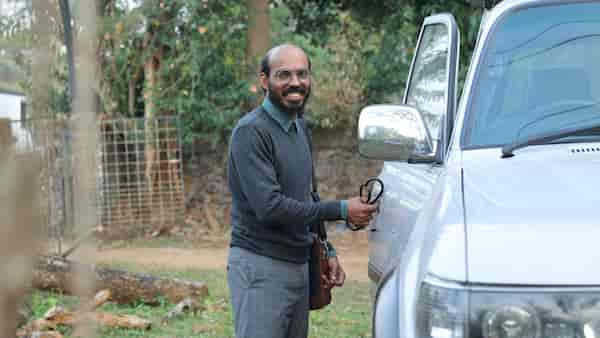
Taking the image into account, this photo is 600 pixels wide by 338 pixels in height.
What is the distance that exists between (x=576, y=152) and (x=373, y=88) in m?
10.7

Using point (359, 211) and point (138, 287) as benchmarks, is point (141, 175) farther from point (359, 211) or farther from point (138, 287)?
point (359, 211)

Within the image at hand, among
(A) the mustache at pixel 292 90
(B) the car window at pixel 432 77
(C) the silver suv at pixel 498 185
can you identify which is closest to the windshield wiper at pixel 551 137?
(C) the silver suv at pixel 498 185

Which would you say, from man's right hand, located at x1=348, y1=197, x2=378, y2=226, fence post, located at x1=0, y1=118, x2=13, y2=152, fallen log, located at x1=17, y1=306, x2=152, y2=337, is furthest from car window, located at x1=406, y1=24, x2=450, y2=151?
fallen log, located at x1=17, y1=306, x2=152, y2=337

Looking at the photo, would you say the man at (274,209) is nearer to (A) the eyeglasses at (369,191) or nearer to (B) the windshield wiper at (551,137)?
(A) the eyeglasses at (369,191)

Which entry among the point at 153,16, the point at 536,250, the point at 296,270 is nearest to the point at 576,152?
the point at 536,250

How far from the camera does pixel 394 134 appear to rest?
307cm

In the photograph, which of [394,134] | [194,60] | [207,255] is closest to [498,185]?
[394,134]

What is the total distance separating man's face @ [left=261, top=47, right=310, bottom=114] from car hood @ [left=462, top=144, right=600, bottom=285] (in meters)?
0.95

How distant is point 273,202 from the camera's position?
3.09m

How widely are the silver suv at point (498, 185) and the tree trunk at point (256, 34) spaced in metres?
8.32

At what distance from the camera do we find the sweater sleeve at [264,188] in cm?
310

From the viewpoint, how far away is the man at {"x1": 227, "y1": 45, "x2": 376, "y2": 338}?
10.3ft

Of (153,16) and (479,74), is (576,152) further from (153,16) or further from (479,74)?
(153,16)

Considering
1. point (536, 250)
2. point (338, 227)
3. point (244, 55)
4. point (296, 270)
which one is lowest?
point (338, 227)
